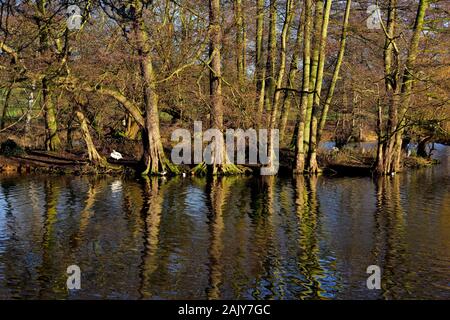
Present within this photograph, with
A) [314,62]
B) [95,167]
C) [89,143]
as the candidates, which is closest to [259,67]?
[314,62]

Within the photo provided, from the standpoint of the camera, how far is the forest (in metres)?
29.1

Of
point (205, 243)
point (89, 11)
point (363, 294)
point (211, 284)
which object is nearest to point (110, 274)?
point (211, 284)

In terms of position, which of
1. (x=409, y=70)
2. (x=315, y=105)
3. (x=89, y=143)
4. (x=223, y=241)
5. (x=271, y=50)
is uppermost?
(x=271, y=50)

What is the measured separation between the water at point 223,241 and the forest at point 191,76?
5.62 metres

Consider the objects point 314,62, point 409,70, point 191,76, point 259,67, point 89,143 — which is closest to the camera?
point 409,70

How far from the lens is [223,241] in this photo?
16703mm

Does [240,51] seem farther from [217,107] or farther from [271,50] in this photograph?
[217,107]

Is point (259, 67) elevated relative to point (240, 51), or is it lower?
lower

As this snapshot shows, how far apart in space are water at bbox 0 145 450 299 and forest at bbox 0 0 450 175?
221 inches

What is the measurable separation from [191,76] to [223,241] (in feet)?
63.2

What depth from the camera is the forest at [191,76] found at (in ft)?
95.6

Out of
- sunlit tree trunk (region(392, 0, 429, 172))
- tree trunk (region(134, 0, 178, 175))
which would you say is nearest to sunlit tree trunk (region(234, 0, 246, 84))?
tree trunk (region(134, 0, 178, 175))

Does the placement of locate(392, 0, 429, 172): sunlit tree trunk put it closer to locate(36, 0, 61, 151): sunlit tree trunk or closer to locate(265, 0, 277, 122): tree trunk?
locate(265, 0, 277, 122): tree trunk
